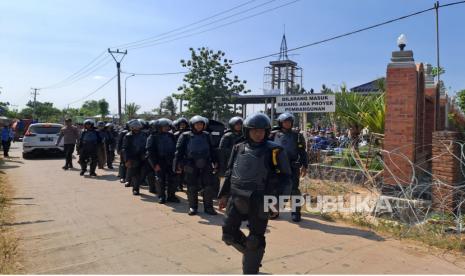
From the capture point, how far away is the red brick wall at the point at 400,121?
23.7 ft

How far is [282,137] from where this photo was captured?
6.84 m

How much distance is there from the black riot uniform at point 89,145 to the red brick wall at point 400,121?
823 centimetres

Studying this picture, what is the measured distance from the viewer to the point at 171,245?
5.19m

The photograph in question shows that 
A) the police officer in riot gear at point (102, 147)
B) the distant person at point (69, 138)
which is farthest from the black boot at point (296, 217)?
the distant person at point (69, 138)

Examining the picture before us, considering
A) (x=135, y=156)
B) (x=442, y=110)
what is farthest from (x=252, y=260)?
(x=442, y=110)

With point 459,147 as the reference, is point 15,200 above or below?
below

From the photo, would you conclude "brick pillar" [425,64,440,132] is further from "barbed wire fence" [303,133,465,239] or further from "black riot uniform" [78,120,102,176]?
"black riot uniform" [78,120,102,176]

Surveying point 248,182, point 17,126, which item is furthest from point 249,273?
Answer: point 17,126

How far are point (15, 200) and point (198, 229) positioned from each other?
4.36 m

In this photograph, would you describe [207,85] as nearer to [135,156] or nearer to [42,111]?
[135,156]

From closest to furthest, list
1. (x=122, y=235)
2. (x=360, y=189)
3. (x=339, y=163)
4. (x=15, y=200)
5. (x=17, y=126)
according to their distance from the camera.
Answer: (x=122, y=235) → (x=15, y=200) → (x=360, y=189) → (x=339, y=163) → (x=17, y=126)

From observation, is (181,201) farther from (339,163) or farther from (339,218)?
(339,163)

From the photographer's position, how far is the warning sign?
8969 mm

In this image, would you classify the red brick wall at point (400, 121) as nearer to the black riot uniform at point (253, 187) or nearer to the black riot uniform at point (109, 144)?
the black riot uniform at point (253, 187)
